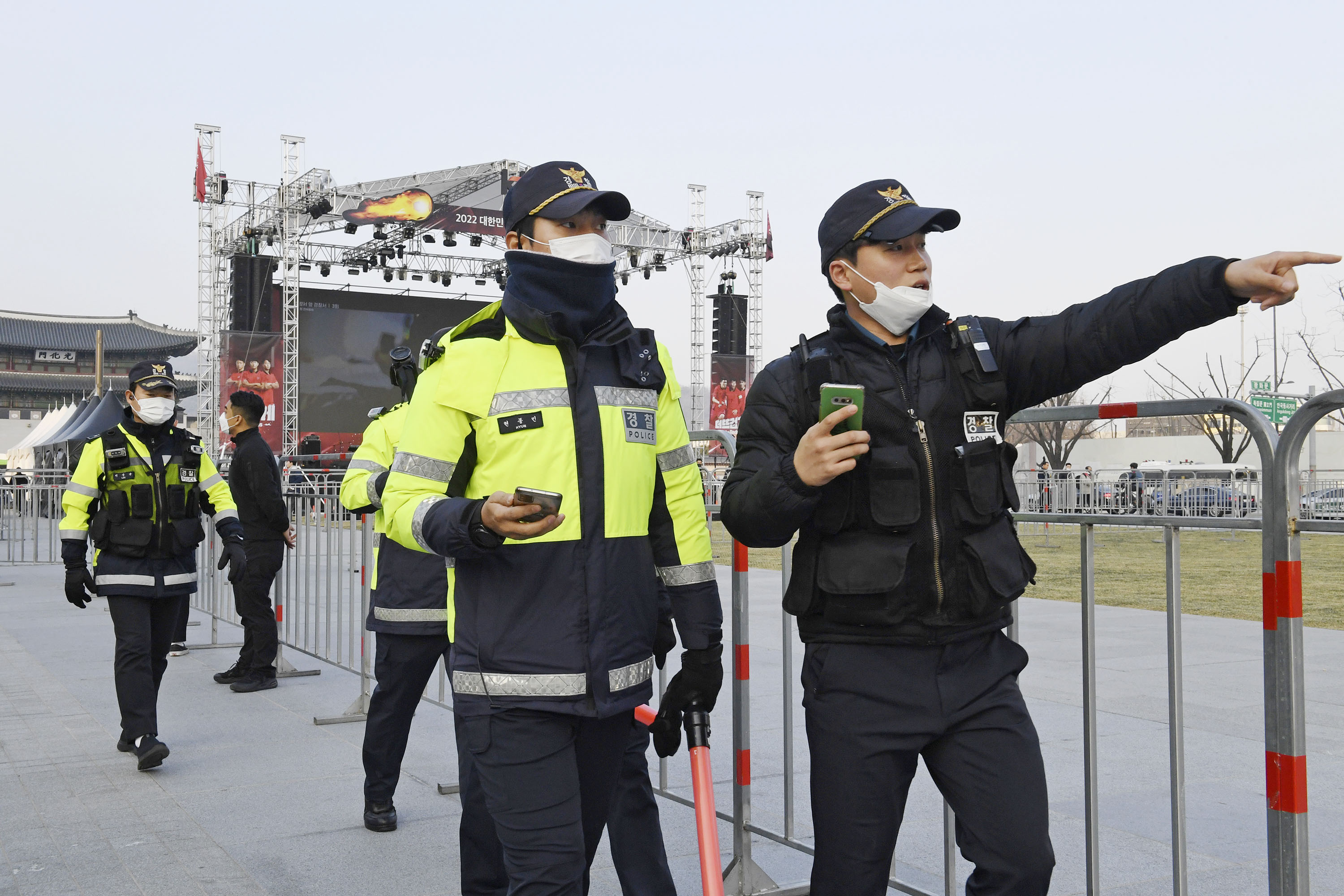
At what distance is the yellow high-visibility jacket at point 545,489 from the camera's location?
2465mm

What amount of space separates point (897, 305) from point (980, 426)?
0.32 metres

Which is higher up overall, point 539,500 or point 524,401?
point 524,401

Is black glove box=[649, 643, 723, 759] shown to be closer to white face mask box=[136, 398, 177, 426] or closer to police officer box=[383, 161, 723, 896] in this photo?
police officer box=[383, 161, 723, 896]

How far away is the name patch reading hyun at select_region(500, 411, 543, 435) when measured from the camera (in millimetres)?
2531

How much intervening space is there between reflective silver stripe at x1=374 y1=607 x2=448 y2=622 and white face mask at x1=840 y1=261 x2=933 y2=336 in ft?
8.01

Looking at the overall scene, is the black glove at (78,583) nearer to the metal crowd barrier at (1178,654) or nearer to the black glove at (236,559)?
the black glove at (236,559)

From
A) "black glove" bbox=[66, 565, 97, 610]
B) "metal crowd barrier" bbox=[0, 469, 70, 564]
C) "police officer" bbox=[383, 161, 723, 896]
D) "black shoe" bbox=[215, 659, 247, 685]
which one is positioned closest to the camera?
"police officer" bbox=[383, 161, 723, 896]

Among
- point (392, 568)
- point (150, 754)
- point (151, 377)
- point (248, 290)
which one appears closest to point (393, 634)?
point (392, 568)

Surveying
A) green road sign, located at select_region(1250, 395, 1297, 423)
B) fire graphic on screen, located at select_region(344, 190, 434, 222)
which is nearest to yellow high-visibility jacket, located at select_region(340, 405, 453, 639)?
green road sign, located at select_region(1250, 395, 1297, 423)

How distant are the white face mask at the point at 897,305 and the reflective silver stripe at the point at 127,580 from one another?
4.33 meters

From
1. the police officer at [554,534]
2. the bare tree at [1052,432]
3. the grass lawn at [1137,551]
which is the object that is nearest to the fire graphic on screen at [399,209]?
the bare tree at [1052,432]

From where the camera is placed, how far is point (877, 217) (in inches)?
102

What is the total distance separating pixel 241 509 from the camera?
25.0 ft

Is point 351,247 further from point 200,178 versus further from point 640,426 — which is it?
point 640,426
